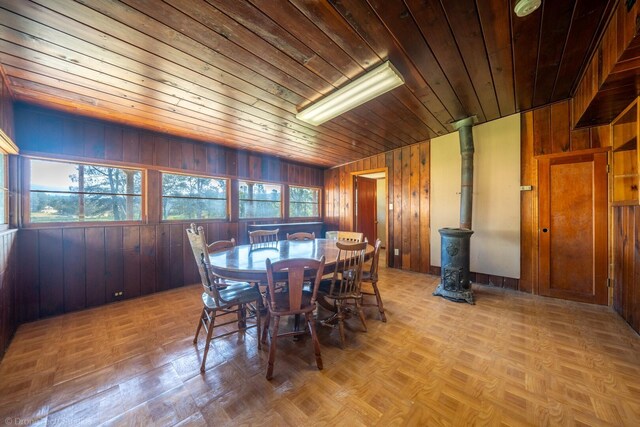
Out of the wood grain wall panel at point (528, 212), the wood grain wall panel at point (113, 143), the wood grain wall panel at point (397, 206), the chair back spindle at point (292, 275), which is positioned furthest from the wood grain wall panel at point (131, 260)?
the wood grain wall panel at point (528, 212)

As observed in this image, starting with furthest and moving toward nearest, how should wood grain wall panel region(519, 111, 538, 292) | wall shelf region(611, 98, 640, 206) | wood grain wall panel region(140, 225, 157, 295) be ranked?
wood grain wall panel region(140, 225, 157, 295)
wood grain wall panel region(519, 111, 538, 292)
wall shelf region(611, 98, 640, 206)

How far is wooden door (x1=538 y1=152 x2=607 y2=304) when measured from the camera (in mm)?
2736

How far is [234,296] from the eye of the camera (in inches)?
79.4

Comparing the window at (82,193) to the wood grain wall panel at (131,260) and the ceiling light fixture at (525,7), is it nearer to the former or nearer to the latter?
the wood grain wall panel at (131,260)

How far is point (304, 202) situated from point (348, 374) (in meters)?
4.37

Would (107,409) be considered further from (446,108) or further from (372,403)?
(446,108)

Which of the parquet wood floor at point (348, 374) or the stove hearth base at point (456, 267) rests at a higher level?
the stove hearth base at point (456, 267)

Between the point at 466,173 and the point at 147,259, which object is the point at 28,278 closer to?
the point at 147,259

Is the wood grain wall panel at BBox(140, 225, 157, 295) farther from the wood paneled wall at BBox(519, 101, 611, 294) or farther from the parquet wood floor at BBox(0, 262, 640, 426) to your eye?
the wood paneled wall at BBox(519, 101, 611, 294)

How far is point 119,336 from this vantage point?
2.21m

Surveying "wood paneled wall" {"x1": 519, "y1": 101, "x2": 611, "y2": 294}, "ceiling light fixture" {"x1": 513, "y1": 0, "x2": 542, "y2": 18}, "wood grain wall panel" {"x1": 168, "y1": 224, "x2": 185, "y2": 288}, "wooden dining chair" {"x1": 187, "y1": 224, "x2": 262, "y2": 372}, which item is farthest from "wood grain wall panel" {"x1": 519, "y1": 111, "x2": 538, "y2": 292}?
"wood grain wall panel" {"x1": 168, "y1": 224, "x2": 185, "y2": 288}

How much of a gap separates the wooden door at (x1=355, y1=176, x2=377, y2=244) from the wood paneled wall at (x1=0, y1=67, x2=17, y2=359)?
4952 mm

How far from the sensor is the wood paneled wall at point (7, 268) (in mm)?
1956

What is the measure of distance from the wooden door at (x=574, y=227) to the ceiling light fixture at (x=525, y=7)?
2.36 m
